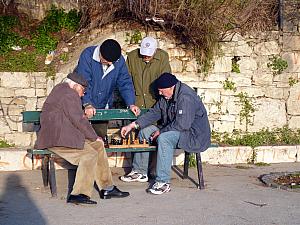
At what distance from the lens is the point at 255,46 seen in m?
9.91

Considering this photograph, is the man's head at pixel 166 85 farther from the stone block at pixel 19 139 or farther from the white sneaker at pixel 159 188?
the stone block at pixel 19 139

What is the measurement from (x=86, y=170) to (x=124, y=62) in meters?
1.78

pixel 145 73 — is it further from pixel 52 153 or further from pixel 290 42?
pixel 290 42

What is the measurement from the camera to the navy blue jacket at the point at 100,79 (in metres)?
7.65

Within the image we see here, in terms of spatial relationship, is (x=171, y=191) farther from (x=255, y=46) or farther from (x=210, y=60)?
(x=255, y=46)

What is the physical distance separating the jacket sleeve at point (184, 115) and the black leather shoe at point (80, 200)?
135 cm

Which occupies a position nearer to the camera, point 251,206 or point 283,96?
point 251,206

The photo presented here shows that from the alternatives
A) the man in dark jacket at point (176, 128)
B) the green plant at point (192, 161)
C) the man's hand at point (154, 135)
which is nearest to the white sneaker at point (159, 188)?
the man in dark jacket at point (176, 128)

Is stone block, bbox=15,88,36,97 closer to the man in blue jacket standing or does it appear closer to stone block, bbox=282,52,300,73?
the man in blue jacket standing

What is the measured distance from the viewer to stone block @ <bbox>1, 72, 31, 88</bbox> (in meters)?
9.02

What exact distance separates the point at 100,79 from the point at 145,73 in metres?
0.71

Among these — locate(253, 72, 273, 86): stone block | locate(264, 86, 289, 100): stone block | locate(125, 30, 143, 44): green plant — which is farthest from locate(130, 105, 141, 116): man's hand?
locate(264, 86, 289, 100): stone block

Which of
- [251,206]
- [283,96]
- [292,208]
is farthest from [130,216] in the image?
[283,96]

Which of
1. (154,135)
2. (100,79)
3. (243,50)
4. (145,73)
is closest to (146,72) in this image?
(145,73)
